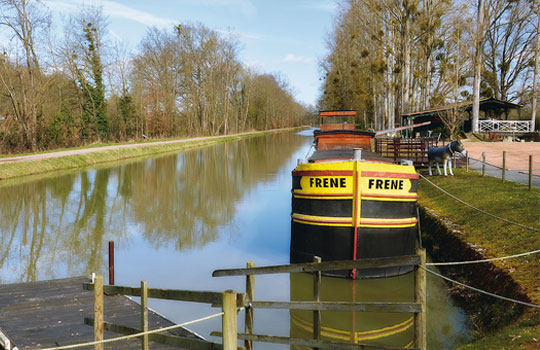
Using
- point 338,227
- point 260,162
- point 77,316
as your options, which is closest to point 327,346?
point 77,316

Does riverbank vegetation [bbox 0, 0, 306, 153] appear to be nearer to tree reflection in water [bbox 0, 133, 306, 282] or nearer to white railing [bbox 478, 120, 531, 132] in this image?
tree reflection in water [bbox 0, 133, 306, 282]

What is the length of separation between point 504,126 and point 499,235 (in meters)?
30.3

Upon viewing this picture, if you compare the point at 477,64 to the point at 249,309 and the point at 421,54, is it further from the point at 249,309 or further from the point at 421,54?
the point at 249,309

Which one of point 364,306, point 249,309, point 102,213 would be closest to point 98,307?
point 249,309

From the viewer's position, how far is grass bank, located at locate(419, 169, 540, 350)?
5582 mm

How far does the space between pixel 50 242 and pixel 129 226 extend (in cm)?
244

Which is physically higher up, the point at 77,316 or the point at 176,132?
the point at 176,132

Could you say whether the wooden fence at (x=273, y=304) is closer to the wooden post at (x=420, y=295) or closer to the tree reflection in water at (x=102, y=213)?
the wooden post at (x=420, y=295)

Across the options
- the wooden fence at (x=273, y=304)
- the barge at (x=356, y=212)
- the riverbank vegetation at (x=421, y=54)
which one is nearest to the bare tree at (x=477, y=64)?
the riverbank vegetation at (x=421, y=54)

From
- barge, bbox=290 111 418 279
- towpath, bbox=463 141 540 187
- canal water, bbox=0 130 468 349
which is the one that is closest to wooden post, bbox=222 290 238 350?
canal water, bbox=0 130 468 349

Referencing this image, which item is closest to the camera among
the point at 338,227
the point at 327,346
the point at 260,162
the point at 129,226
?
the point at 327,346

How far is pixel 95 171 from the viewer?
2753 cm

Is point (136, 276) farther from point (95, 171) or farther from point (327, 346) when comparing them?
point (95, 171)

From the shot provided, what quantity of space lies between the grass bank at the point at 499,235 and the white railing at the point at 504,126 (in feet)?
74.0
